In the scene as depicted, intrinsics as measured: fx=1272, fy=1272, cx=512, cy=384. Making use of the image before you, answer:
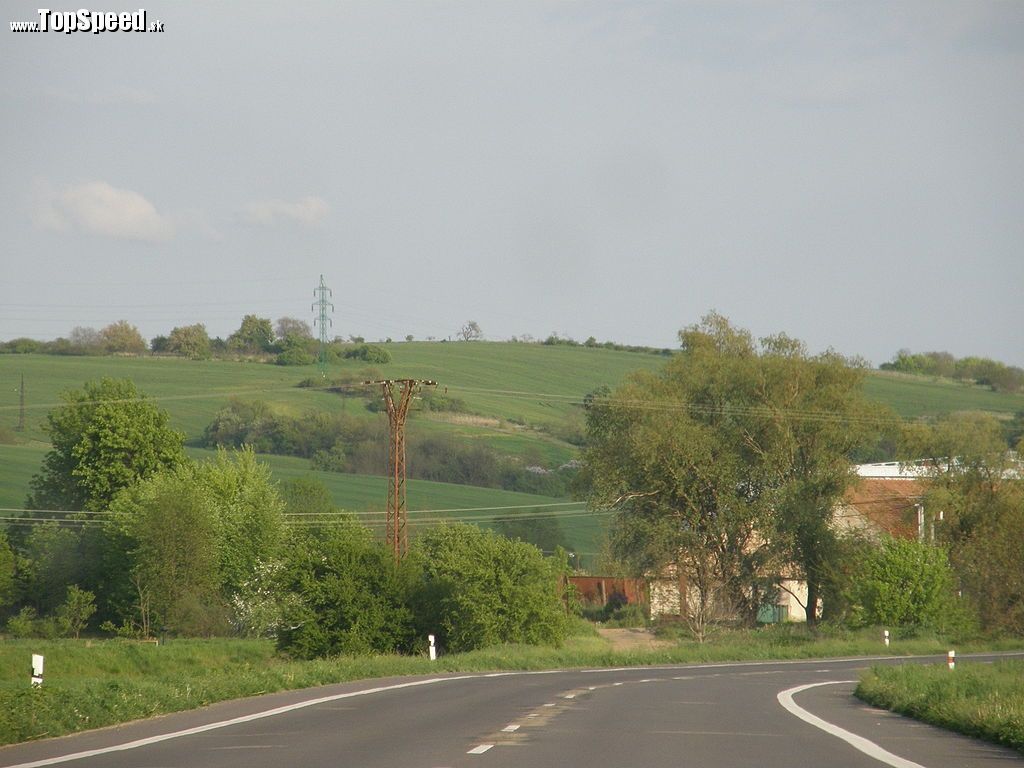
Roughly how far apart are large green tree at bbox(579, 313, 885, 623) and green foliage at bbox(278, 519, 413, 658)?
19.2m

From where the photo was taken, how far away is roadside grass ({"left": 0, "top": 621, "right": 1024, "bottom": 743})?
53.8 ft

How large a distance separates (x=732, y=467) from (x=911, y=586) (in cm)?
1130

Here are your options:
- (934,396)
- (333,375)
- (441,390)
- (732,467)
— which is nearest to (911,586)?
(732,467)

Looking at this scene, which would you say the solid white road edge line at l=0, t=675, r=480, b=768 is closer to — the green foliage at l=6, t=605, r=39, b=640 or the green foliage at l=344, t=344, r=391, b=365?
the green foliage at l=6, t=605, r=39, b=640

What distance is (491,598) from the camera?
153 feet

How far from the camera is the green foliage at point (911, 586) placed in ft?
183

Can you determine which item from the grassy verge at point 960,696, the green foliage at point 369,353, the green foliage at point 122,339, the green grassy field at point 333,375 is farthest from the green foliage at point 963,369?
the grassy verge at point 960,696

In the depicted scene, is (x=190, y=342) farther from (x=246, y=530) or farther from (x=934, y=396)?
(x=934, y=396)

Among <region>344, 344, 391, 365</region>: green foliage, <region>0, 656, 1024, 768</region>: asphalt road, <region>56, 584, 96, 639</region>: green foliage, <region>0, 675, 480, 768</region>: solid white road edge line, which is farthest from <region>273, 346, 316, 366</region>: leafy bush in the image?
<region>0, 656, 1024, 768</region>: asphalt road

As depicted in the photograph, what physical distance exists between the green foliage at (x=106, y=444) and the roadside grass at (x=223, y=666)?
20303mm

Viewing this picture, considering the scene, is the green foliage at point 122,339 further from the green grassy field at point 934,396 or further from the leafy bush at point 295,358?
the green grassy field at point 934,396

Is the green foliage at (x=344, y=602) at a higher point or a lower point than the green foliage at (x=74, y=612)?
higher

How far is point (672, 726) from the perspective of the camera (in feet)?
57.4

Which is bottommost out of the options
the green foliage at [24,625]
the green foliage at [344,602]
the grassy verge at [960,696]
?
the green foliage at [24,625]
